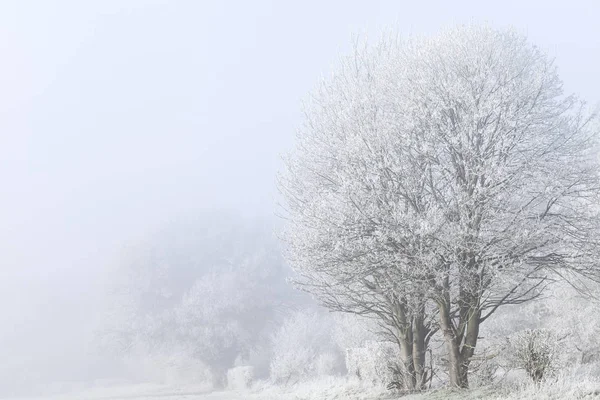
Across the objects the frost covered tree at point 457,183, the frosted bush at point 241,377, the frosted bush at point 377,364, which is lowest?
the frosted bush at point 241,377

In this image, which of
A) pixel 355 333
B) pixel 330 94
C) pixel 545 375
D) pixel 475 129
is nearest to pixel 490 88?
pixel 475 129

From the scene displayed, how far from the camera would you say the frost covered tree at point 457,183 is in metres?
14.4

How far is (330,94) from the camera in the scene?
19.0m

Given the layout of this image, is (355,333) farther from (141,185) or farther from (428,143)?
(141,185)

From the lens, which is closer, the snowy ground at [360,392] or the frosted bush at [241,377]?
the snowy ground at [360,392]

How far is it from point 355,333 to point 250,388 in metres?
9.35

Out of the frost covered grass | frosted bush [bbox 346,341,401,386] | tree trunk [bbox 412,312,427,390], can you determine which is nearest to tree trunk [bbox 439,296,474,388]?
the frost covered grass

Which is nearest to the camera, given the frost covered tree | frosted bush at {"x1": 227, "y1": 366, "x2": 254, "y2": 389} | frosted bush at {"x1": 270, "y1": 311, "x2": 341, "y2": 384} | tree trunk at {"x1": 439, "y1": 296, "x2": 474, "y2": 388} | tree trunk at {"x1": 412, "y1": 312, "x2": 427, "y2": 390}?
the frost covered tree

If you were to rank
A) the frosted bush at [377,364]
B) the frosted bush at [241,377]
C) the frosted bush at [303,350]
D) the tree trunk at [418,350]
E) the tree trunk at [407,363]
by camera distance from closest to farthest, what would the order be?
the tree trunk at [418,350]
the tree trunk at [407,363]
the frosted bush at [377,364]
the frosted bush at [303,350]
the frosted bush at [241,377]

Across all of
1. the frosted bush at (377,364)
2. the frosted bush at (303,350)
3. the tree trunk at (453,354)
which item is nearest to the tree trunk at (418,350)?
the frosted bush at (377,364)

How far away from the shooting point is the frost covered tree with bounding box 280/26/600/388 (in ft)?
47.2

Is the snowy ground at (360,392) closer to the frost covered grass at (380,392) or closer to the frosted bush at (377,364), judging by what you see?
the frost covered grass at (380,392)

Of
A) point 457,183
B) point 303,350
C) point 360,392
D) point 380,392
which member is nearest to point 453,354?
point 457,183

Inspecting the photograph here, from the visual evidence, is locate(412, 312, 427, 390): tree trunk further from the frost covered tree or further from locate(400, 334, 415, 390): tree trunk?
the frost covered tree
